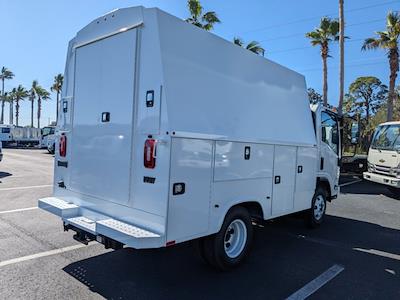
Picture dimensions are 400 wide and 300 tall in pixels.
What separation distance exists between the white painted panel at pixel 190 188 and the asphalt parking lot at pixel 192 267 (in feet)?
2.65

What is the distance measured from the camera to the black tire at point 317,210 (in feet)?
22.9

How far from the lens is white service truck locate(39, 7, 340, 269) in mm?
3773

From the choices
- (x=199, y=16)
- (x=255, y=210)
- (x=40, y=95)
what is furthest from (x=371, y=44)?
(x=40, y=95)

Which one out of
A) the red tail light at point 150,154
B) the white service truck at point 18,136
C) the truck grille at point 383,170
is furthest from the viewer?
the white service truck at point 18,136

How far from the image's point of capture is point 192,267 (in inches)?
189

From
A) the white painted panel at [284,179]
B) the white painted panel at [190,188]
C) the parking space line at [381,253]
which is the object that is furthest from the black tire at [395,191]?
the white painted panel at [190,188]

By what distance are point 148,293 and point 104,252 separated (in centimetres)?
156

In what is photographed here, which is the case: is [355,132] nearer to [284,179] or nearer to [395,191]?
[284,179]

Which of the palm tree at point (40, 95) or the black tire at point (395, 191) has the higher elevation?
the palm tree at point (40, 95)

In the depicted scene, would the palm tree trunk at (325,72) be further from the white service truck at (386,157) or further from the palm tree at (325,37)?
the white service truck at (386,157)

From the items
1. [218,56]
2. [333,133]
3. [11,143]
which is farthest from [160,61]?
[11,143]

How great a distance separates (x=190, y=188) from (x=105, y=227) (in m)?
1.07

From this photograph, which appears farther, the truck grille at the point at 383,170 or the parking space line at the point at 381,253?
the truck grille at the point at 383,170

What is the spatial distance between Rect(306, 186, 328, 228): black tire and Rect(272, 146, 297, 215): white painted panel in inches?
47.2
